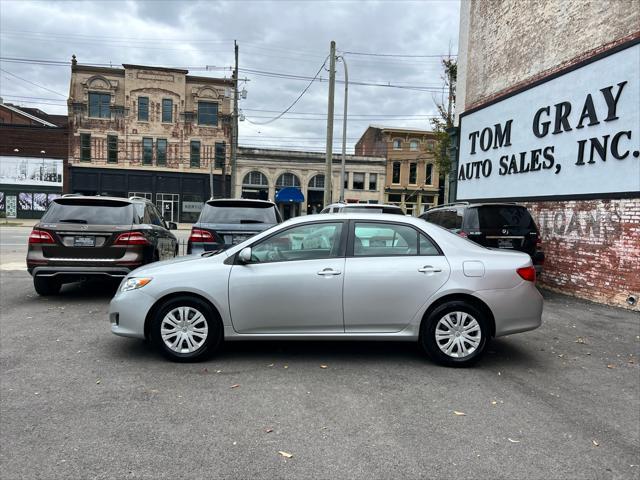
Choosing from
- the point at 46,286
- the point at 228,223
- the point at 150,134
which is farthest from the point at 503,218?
the point at 150,134

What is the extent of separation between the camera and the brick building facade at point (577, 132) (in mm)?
8344

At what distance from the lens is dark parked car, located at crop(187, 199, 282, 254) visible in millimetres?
7703


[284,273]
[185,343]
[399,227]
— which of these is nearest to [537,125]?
[399,227]

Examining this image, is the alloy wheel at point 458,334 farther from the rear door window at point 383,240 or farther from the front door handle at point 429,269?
the rear door window at point 383,240

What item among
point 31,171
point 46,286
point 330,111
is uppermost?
point 330,111

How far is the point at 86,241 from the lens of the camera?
726 centimetres

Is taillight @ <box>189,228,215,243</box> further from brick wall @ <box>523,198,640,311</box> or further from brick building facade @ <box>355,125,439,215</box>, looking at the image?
brick building facade @ <box>355,125,439,215</box>

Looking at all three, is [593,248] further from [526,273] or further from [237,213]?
[237,213]

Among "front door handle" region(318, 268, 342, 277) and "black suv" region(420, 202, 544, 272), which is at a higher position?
"black suv" region(420, 202, 544, 272)

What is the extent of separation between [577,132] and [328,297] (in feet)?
24.2

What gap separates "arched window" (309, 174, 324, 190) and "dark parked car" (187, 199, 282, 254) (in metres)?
34.8

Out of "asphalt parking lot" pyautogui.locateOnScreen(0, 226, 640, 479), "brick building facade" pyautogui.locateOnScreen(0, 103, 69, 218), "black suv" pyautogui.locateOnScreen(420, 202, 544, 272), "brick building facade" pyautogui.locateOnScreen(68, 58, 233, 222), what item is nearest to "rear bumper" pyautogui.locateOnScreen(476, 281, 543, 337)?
"asphalt parking lot" pyautogui.locateOnScreen(0, 226, 640, 479)

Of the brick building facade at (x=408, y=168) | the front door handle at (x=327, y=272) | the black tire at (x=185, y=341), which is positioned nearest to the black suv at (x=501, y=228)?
the front door handle at (x=327, y=272)

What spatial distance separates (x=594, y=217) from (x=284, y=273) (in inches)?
279
